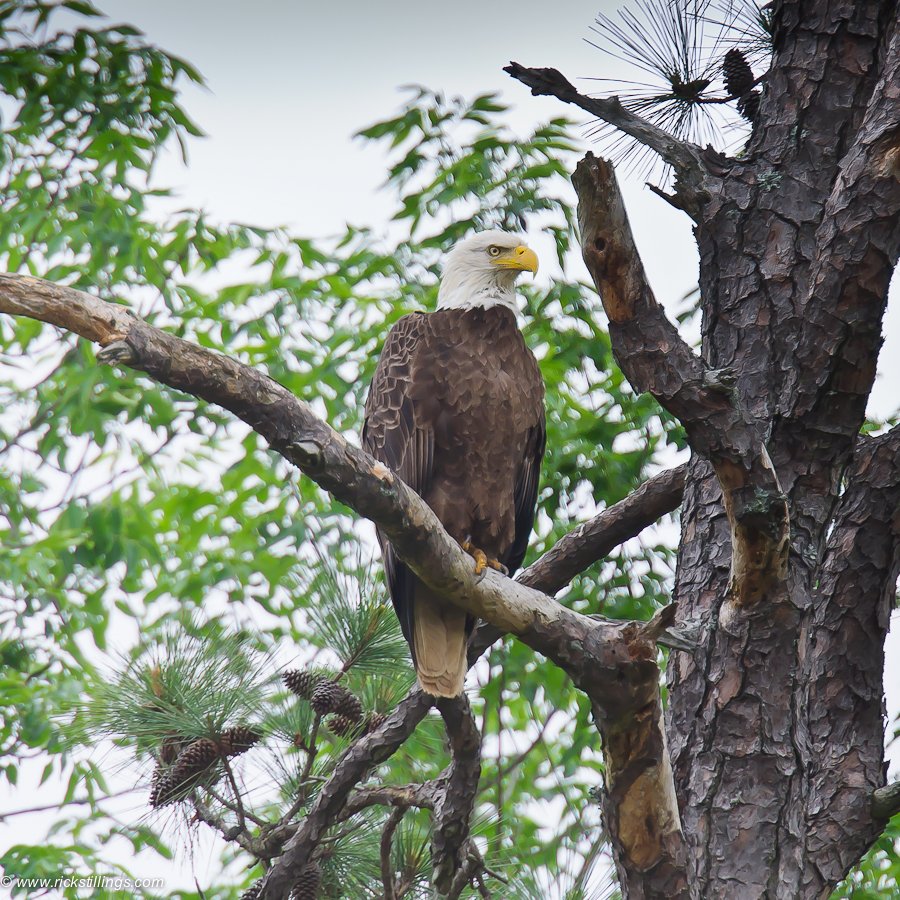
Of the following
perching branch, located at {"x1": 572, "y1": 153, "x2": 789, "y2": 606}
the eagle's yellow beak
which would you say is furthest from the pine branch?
the eagle's yellow beak

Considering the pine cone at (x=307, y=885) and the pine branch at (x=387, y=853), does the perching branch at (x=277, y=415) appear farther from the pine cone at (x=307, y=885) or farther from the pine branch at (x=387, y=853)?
the pine cone at (x=307, y=885)

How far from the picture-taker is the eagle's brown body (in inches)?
137

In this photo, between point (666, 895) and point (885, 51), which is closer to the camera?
point (666, 895)

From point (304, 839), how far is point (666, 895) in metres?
0.88

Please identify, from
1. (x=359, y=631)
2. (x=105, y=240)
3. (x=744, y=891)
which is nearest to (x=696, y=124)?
(x=359, y=631)

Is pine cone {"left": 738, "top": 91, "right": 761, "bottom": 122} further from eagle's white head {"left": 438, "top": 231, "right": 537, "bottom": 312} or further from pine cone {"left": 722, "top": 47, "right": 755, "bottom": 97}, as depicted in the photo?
eagle's white head {"left": 438, "top": 231, "right": 537, "bottom": 312}

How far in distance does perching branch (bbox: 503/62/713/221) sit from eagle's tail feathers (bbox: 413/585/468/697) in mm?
1403

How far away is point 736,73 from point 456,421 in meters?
1.34

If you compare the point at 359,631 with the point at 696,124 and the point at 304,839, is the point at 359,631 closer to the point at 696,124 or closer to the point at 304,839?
the point at 304,839

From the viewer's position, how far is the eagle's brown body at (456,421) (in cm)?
348

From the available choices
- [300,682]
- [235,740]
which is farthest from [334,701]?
[235,740]

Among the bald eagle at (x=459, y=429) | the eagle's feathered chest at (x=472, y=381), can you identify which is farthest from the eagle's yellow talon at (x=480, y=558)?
the eagle's feathered chest at (x=472, y=381)

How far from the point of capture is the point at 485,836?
3207 millimetres

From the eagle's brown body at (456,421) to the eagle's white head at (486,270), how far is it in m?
0.14
